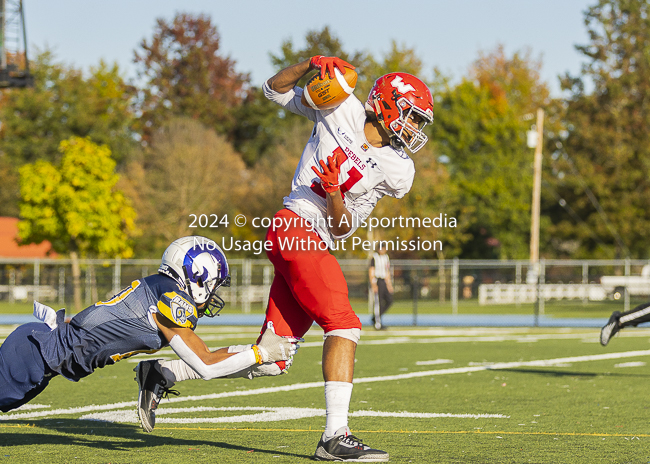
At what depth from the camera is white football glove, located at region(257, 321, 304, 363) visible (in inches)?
165

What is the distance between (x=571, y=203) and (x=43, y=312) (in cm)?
4205

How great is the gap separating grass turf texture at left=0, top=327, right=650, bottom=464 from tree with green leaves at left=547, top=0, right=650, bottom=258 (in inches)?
1254

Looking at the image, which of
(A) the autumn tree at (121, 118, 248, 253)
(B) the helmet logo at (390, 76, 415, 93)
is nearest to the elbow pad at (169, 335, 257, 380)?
Result: (B) the helmet logo at (390, 76, 415, 93)

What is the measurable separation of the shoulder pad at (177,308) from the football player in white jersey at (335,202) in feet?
1.83

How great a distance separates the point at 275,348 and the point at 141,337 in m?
0.71

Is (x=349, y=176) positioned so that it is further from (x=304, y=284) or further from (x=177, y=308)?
(x=177, y=308)

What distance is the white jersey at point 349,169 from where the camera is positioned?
4568mm

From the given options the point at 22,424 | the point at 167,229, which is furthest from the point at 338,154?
the point at 167,229

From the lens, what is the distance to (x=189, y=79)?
48.9m

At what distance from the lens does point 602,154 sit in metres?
42.0

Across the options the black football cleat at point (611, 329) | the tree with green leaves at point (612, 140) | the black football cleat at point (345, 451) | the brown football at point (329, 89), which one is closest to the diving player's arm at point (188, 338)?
the black football cleat at point (345, 451)

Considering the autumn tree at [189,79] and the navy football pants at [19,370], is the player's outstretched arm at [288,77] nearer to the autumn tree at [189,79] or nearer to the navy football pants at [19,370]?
the navy football pants at [19,370]

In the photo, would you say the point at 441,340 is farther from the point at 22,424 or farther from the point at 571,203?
the point at 571,203

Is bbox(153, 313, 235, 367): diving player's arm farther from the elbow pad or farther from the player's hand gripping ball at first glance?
the player's hand gripping ball
